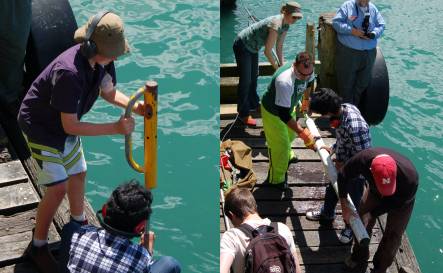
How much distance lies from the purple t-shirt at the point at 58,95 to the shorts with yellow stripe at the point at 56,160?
1.8 inches

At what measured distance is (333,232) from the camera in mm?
5512

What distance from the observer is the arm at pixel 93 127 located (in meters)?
3.34

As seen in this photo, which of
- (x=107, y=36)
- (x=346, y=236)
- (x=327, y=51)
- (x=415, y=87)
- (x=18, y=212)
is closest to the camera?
(x=107, y=36)

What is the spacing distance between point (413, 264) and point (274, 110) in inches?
69.4

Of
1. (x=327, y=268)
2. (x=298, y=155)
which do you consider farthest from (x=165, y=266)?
(x=298, y=155)

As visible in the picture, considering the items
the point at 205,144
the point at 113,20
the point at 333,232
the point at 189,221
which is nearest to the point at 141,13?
the point at 205,144

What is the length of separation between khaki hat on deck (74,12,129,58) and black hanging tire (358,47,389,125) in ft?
15.2

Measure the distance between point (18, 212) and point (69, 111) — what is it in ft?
4.96

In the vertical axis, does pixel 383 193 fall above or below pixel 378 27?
below

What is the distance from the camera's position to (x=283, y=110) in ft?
17.9

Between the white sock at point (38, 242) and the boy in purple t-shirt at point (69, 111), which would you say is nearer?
the boy in purple t-shirt at point (69, 111)

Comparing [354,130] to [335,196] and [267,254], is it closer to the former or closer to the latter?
[335,196]

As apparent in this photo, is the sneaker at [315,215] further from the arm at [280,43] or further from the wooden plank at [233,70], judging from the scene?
the wooden plank at [233,70]

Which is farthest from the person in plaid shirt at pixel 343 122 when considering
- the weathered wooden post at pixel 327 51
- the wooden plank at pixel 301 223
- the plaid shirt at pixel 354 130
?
the weathered wooden post at pixel 327 51
